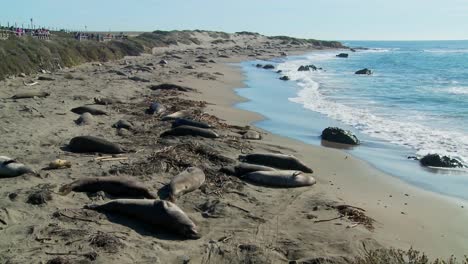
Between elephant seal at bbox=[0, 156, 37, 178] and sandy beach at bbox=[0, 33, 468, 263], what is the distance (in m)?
A: 0.17

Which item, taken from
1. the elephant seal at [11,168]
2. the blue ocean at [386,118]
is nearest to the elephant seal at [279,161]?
the blue ocean at [386,118]

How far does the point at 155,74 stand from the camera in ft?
84.9

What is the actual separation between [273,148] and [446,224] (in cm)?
467

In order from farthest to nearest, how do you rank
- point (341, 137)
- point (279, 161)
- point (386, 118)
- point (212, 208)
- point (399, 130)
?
point (386, 118) → point (399, 130) → point (341, 137) → point (279, 161) → point (212, 208)

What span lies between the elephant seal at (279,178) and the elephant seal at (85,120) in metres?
5.16

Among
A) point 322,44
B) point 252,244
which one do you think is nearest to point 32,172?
point 252,244

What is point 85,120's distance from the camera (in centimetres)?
1175

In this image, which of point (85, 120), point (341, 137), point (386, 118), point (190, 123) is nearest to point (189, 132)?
point (190, 123)

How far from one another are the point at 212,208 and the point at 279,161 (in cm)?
279

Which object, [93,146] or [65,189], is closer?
[65,189]

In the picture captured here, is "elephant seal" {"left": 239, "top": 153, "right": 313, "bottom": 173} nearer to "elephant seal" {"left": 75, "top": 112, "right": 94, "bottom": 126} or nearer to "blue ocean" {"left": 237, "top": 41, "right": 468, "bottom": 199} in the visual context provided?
"blue ocean" {"left": 237, "top": 41, "right": 468, "bottom": 199}

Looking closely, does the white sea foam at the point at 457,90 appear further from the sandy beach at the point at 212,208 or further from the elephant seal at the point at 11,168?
the elephant seal at the point at 11,168

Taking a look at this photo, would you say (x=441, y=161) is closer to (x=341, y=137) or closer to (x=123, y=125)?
(x=341, y=137)

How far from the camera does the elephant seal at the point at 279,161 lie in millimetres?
9148
